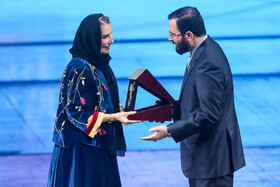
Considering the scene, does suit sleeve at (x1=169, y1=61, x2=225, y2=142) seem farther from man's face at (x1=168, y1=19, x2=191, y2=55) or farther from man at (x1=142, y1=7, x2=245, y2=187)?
man's face at (x1=168, y1=19, x2=191, y2=55)

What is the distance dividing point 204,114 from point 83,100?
54cm

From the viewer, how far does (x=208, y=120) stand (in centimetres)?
194

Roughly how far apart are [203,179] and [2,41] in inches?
91.4

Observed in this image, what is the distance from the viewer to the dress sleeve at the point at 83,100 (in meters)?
2.14

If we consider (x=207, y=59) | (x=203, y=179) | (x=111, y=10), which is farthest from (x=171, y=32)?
(x=111, y=10)

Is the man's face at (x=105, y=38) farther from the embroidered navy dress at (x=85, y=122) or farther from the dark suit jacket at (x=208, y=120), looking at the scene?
the dark suit jacket at (x=208, y=120)

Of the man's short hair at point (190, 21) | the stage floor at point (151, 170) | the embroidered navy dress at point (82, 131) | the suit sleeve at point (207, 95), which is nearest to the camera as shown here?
the suit sleeve at point (207, 95)

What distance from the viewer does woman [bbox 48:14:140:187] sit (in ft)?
7.07

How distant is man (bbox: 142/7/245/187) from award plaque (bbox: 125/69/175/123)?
0.48ft

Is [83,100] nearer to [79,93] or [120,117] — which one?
[79,93]

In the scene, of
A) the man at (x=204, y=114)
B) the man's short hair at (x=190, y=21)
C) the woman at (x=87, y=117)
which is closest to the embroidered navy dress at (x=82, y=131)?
the woman at (x=87, y=117)

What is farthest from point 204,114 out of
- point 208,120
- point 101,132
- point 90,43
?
point 90,43

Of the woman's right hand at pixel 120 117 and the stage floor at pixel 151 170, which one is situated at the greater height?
the woman's right hand at pixel 120 117

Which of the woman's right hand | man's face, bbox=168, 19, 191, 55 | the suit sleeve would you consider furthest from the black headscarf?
the suit sleeve
